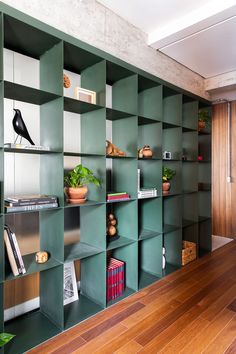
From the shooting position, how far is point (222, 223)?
4398 millimetres

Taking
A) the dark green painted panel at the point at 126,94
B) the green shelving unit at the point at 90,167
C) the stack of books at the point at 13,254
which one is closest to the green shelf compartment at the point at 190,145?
the green shelving unit at the point at 90,167

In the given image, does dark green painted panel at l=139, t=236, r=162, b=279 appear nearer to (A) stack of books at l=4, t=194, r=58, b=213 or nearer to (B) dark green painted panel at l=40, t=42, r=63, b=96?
(A) stack of books at l=4, t=194, r=58, b=213

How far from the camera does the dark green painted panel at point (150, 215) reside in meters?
2.62

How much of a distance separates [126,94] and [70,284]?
1909 millimetres

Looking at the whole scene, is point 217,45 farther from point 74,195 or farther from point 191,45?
point 74,195

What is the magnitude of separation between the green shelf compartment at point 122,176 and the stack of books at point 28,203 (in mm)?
861

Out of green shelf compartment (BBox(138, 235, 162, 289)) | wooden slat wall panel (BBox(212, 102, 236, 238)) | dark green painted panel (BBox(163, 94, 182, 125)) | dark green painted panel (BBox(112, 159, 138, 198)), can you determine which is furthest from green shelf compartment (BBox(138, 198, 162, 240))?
wooden slat wall panel (BBox(212, 102, 236, 238))

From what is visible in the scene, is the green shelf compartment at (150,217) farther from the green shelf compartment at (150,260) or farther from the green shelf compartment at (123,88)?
the green shelf compartment at (123,88)

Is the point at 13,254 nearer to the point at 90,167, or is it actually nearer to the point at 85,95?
the point at 90,167

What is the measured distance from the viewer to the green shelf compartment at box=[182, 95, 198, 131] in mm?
3168

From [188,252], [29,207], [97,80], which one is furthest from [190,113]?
[29,207]

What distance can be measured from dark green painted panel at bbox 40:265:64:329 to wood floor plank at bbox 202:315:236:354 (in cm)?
106

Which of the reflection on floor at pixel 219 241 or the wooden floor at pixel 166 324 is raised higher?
the reflection on floor at pixel 219 241

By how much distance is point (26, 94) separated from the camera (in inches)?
67.6
